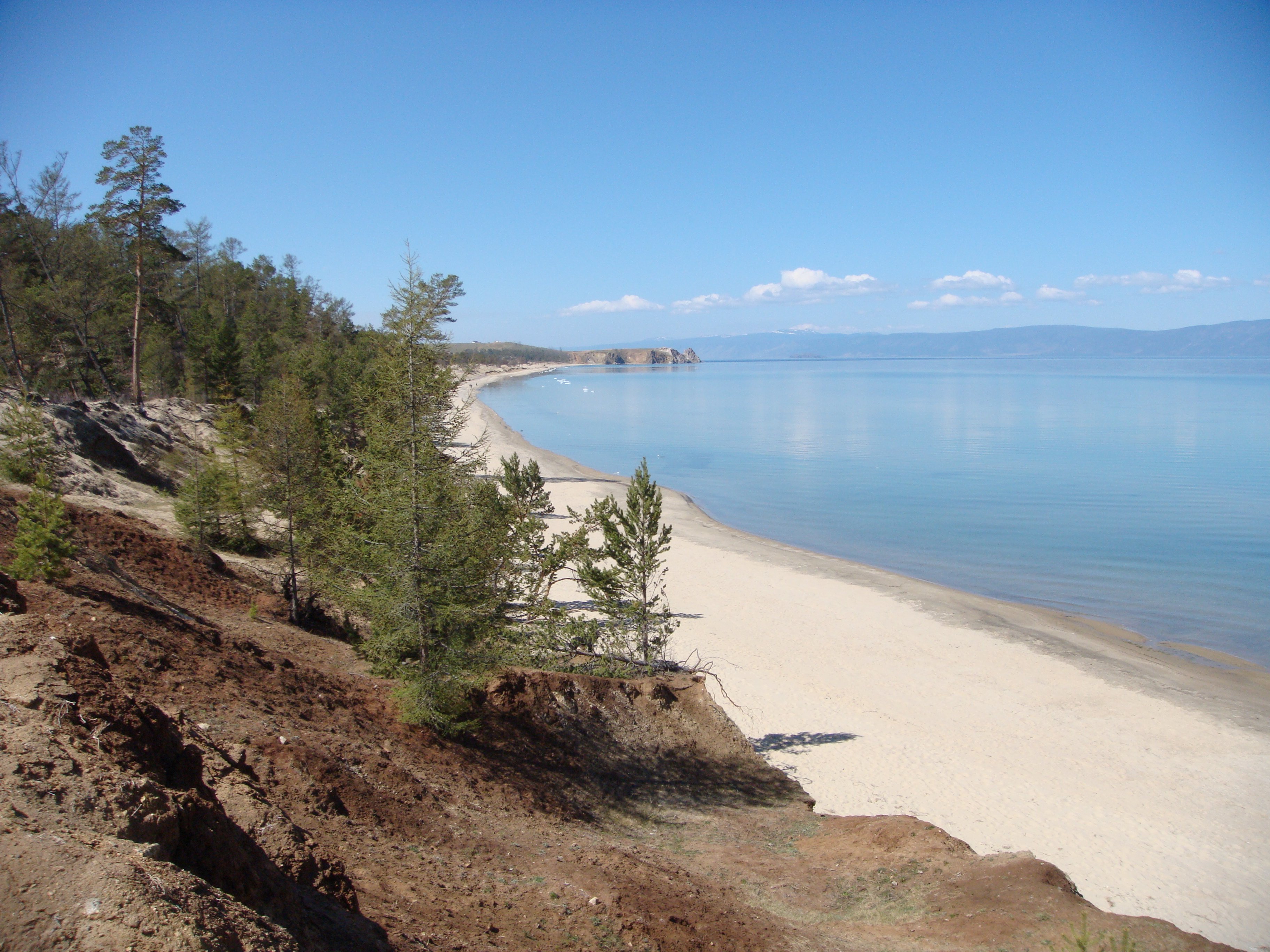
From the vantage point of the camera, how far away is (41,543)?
10.7 meters

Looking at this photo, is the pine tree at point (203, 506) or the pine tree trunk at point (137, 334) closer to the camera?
the pine tree at point (203, 506)

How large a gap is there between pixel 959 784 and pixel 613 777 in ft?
28.7

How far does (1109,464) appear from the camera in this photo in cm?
6756

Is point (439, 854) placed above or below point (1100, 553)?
above

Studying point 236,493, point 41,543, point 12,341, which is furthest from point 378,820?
point 12,341

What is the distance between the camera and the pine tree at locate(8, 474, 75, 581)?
10.6 metres

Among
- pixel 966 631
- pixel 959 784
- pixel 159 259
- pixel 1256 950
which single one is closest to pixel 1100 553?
pixel 966 631

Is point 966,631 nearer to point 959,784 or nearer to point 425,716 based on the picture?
point 959,784

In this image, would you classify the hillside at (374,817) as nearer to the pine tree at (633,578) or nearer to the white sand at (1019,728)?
the pine tree at (633,578)

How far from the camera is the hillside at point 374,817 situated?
4.90 meters

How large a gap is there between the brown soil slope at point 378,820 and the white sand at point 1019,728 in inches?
179

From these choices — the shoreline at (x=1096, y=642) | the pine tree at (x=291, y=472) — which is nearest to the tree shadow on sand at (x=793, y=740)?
the shoreline at (x=1096, y=642)

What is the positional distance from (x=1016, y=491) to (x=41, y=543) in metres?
58.6

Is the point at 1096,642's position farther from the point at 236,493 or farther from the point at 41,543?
the point at 41,543
